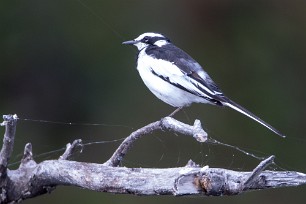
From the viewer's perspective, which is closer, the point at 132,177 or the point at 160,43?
the point at 132,177

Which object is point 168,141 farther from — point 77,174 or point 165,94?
point 77,174

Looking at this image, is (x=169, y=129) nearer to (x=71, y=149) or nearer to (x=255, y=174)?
(x=71, y=149)

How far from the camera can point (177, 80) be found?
274 cm

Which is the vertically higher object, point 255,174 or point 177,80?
point 177,80

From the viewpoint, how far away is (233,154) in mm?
4387

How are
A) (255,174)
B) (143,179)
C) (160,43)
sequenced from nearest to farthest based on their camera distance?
(255,174) < (143,179) < (160,43)

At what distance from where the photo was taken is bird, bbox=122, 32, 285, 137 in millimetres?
2676

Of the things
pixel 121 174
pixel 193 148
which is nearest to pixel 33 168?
pixel 121 174

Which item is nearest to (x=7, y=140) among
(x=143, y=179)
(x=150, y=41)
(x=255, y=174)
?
(x=143, y=179)

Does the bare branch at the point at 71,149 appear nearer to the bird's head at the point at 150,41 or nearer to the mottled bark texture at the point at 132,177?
the mottled bark texture at the point at 132,177

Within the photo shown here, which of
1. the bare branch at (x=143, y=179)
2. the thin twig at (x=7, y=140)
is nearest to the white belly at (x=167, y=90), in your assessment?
the bare branch at (x=143, y=179)

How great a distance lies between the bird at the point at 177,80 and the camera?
268 centimetres

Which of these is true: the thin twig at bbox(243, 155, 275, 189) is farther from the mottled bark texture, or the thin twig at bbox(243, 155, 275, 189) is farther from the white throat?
the white throat

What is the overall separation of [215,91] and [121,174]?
66cm
